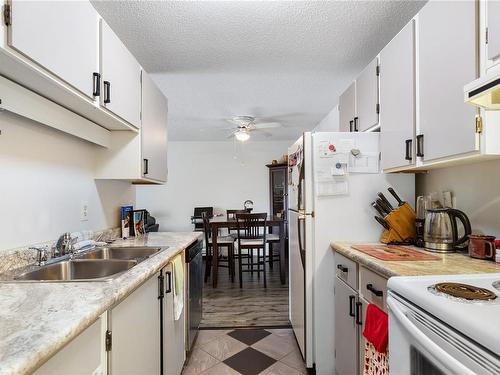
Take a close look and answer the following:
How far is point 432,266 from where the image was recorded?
1.27 m

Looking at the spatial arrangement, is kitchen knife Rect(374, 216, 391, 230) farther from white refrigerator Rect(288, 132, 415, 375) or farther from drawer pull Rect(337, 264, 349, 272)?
drawer pull Rect(337, 264, 349, 272)

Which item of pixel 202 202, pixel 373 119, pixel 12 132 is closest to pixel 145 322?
pixel 12 132

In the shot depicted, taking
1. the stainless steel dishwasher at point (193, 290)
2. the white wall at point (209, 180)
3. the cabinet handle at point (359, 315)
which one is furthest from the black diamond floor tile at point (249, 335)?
the white wall at point (209, 180)

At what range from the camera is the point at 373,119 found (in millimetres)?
1985

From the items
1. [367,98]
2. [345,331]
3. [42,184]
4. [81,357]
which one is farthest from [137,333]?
[367,98]

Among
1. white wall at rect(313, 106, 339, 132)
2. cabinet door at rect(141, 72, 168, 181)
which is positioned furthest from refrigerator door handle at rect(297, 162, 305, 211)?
white wall at rect(313, 106, 339, 132)

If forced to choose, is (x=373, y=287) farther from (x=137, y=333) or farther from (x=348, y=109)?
(x=348, y=109)

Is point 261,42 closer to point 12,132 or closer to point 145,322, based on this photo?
point 12,132

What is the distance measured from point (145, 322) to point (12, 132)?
1073mm

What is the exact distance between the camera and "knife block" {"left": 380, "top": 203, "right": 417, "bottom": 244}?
1807 mm

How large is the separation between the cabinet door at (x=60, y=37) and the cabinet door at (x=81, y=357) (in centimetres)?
93

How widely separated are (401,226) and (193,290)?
157cm

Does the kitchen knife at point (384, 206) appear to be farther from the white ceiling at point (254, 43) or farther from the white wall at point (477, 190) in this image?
the white ceiling at point (254, 43)

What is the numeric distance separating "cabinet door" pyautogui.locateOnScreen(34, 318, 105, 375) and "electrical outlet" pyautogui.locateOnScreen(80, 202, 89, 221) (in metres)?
1.22
